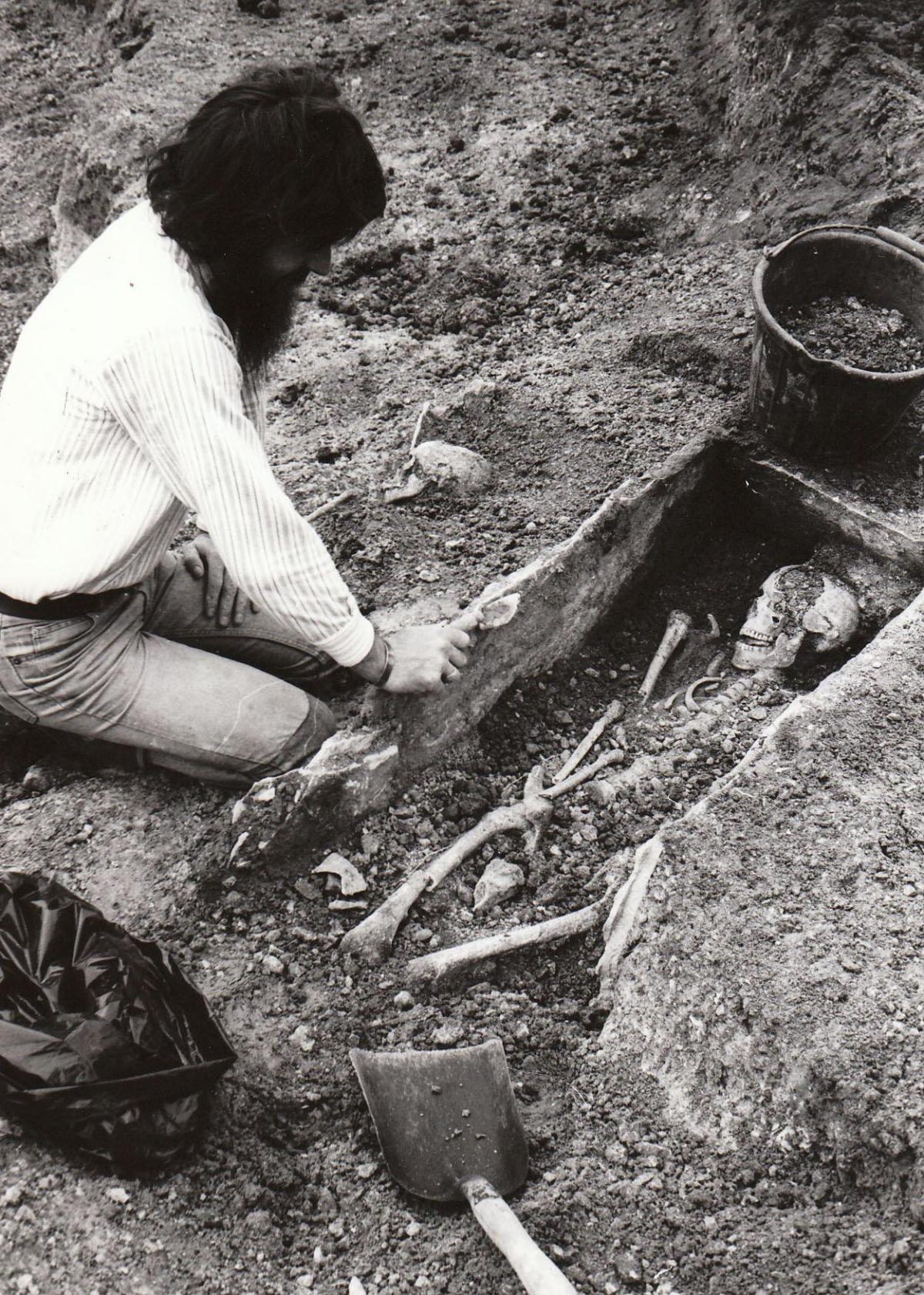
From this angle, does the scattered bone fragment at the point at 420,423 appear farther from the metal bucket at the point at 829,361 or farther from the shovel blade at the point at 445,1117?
the shovel blade at the point at 445,1117

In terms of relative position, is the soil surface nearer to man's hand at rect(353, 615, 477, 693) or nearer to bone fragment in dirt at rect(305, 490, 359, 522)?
bone fragment in dirt at rect(305, 490, 359, 522)

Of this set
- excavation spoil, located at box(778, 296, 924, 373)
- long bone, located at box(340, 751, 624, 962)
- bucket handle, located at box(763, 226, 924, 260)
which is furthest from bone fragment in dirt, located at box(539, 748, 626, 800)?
bucket handle, located at box(763, 226, 924, 260)

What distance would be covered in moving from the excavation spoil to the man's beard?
189 cm

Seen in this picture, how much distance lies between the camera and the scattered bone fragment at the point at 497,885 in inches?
111

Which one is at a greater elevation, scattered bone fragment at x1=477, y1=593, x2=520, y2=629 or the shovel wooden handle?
scattered bone fragment at x1=477, y1=593, x2=520, y2=629

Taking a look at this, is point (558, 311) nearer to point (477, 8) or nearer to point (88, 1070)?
point (477, 8)

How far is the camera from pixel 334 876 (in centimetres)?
287

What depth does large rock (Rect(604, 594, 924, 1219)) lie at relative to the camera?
7.11ft

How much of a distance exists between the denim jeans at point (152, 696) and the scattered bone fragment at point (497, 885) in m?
0.65

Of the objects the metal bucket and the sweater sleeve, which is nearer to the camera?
the sweater sleeve

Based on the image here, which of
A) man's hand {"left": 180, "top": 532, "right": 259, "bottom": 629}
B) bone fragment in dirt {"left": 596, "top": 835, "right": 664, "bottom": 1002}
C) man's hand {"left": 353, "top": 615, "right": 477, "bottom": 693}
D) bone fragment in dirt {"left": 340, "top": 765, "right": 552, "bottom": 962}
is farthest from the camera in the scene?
man's hand {"left": 180, "top": 532, "right": 259, "bottom": 629}

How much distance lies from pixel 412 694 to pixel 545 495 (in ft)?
3.57

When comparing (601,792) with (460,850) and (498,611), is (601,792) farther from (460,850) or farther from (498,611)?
(498,611)

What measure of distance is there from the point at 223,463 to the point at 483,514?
1.50m
